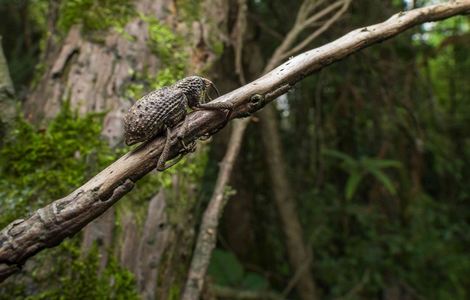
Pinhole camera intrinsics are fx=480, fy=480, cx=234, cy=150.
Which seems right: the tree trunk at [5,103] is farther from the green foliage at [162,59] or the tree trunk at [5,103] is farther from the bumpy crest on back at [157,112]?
the bumpy crest on back at [157,112]

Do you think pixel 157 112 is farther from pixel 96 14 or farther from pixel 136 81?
pixel 96 14

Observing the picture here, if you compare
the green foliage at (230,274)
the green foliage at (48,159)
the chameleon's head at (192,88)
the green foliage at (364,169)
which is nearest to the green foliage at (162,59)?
the green foliage at (48,159)

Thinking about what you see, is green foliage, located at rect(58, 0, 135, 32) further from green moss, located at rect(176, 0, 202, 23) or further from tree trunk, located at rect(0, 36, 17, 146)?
tree trunk, located at rect(0, 36, 17, 146)

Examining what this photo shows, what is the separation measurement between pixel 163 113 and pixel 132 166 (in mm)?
172

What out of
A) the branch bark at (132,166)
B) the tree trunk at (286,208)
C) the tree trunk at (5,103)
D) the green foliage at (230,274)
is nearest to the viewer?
the branch bark at (132,166)

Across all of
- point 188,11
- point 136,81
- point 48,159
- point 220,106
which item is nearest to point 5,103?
point 48,159

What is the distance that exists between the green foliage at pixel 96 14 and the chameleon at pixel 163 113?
3.81ft

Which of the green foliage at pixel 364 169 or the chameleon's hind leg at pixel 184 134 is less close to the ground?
the chameleon's hind leg at pixel 184 134

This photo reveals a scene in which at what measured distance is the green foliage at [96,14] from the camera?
2340 mm

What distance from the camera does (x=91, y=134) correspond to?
6.75 ft

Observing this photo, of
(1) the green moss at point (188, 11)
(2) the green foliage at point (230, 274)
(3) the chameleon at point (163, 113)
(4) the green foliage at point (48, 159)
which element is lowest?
(2) the green foliage at point (230, 274)

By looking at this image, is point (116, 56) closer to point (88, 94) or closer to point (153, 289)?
point (88, 94)

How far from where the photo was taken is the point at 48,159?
1988 millimetres

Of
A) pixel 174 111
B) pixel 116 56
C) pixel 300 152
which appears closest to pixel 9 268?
pixel 174 111
